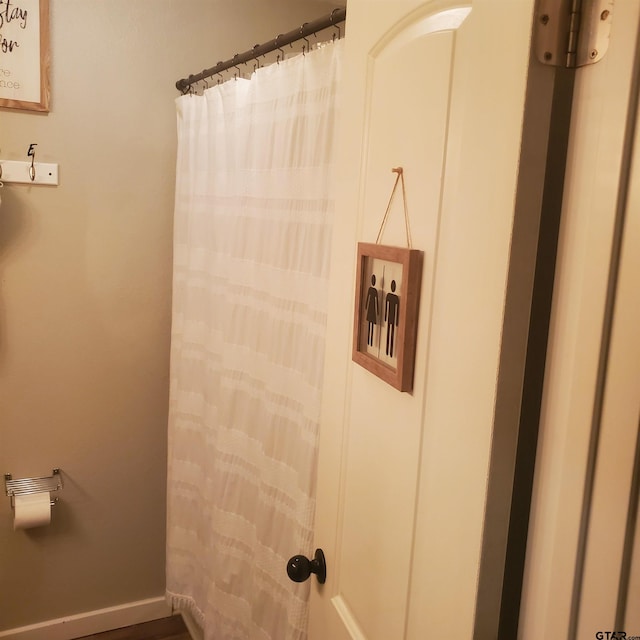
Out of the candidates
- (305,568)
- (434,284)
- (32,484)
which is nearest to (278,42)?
(434,284)

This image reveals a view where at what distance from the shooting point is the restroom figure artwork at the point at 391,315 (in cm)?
→ 90

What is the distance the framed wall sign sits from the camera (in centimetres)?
188

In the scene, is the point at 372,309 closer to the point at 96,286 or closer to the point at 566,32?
the point at 566,32

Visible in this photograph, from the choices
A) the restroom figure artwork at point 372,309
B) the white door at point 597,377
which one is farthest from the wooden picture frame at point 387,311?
the white door at point 597,377

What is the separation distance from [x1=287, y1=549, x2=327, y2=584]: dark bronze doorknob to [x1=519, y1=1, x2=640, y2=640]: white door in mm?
619

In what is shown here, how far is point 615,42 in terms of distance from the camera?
1.86 feet

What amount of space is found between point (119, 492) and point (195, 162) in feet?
4.27

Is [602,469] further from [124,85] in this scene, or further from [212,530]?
[124,85]

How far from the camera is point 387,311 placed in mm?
928

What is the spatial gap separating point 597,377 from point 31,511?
204 centimetres

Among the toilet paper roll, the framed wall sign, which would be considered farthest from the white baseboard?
the framed wall sign

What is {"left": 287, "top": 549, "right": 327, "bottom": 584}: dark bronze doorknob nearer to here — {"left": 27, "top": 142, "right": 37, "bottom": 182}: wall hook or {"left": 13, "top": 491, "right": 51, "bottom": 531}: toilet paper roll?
{"left": 13, "top": 491, "right": 51, "bottom": 531}: toilet paper roll

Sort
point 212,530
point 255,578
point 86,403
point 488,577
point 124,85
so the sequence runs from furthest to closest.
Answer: point 86,403 → point 124,85 → point 212,530 → point 255,578 → point 488,577

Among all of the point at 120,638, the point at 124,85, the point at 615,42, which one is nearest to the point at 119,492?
the point at 120,638
